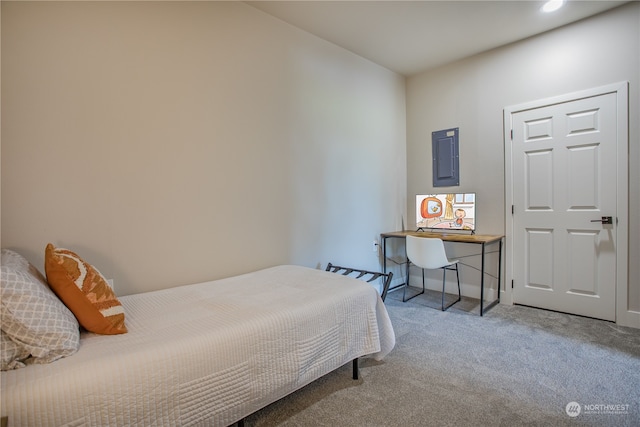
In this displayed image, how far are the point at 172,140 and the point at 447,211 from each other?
290 cm

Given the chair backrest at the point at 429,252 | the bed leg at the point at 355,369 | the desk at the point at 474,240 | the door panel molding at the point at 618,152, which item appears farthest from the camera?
the chair backrest at the point at 429,252

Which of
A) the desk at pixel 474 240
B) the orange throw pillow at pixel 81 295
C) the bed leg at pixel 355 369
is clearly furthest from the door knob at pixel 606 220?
the orange throw pillow at pixel 81 295

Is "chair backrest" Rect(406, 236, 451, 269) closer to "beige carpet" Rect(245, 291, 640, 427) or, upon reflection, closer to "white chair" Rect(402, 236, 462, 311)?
"white chair" Rect(402, 236, 462, 311)

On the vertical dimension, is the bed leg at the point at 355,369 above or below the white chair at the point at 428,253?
below

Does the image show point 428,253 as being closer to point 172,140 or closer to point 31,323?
point 172,140

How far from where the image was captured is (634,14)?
247cm

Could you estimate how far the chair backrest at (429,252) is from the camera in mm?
3000

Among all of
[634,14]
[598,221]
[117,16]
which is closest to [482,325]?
[598,221]

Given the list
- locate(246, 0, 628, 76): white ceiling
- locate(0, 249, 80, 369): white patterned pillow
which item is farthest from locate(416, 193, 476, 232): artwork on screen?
locate(0, 249, 80, 369): white patterned pillow

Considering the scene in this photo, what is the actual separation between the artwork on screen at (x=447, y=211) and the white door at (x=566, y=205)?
42cm

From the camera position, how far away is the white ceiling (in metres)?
2.48

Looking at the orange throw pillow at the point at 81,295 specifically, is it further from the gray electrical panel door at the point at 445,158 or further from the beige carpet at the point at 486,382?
the gray electrical panel door at the point at 445,158

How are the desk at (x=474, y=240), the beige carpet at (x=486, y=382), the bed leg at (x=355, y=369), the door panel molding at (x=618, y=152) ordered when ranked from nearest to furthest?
the beige carpet at (x=486, y=382)
the bed leg at (x=355, y=369)
the door panel molding at (x=618, y=152)
the desk at (x=474, y=240)

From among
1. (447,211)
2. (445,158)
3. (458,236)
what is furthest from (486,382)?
(445,158)
